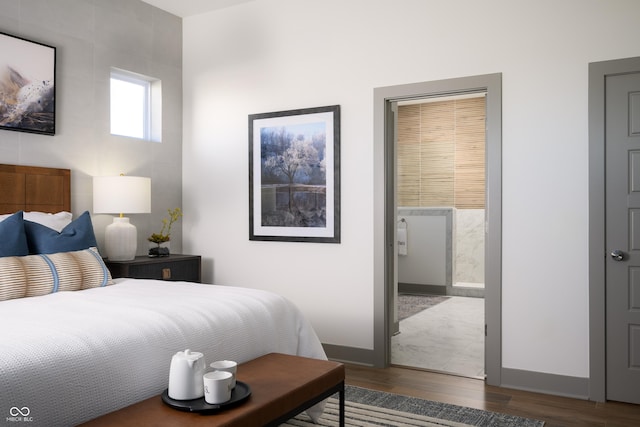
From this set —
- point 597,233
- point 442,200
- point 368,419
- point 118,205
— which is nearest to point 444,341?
point 597,233

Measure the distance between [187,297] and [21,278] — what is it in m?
0.87

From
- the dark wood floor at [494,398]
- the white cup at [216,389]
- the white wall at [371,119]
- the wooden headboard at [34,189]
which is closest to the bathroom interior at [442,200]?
the white wall at [371,119]

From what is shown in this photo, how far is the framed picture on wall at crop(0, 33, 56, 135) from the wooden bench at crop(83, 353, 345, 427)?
8.38ft

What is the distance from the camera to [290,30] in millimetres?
4637

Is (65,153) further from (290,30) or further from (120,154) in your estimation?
(290,30)

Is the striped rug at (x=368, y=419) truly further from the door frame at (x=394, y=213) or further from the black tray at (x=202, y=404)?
the black tray at (x=202, y=404)

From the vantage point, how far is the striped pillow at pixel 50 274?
2.81 metres

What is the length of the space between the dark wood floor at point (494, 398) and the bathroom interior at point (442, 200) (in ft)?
10.8

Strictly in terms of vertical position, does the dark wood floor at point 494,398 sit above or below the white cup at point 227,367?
below

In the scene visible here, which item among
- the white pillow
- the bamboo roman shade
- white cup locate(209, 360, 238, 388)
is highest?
the bamboo roman shade

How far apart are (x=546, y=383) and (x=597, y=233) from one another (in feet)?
3.42

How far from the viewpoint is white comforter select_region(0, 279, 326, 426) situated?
175cm

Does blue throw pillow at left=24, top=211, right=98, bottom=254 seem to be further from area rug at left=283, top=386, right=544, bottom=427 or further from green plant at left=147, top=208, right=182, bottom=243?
area rug at left=283, top=386, right=544, bottom=427

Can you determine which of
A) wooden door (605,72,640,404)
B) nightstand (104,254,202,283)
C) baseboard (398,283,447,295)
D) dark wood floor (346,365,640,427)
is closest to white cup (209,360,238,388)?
dark wood floor (346,365,640,427)
